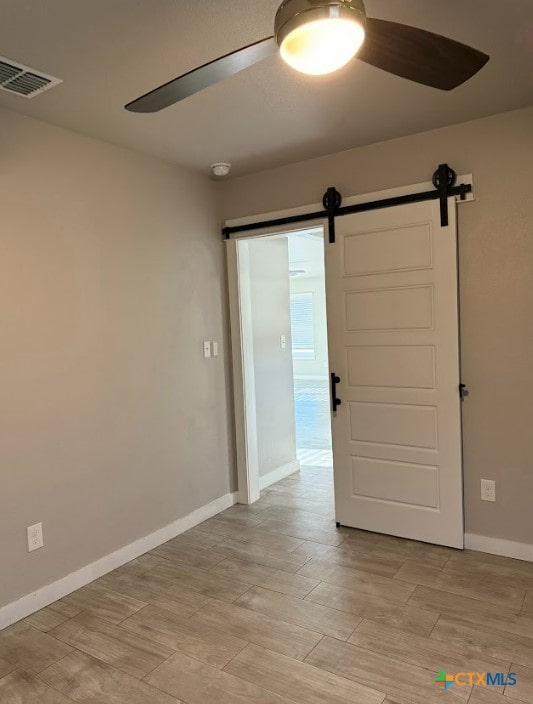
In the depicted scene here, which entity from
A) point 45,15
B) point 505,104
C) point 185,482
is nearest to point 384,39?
point 45,15

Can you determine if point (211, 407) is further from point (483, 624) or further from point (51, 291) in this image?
point (483, 624)

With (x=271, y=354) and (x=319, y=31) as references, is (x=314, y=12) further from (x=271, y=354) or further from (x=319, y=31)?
(x=271, y=354)

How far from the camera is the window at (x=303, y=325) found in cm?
1094

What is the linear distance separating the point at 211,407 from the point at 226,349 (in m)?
0.47

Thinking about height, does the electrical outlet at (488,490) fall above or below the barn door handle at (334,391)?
below

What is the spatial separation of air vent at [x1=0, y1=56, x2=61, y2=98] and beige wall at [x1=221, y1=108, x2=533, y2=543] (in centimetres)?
197

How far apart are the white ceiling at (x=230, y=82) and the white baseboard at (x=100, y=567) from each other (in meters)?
2.41

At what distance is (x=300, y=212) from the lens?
3.48 metres

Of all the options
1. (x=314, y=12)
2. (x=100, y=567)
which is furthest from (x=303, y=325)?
(x=314, y=12)

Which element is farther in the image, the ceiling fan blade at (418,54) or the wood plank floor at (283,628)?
the wood plank floor at (283,628)

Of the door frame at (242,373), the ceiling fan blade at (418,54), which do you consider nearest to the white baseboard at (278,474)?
the door frame at (242,373)

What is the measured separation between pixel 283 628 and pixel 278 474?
2190mm

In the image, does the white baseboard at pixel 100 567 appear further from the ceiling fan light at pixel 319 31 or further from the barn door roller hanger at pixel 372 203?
the ceiling fan light at pixel 319 31

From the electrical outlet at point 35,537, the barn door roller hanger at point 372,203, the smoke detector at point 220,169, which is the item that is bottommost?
the electrical outlet at point 35,537
